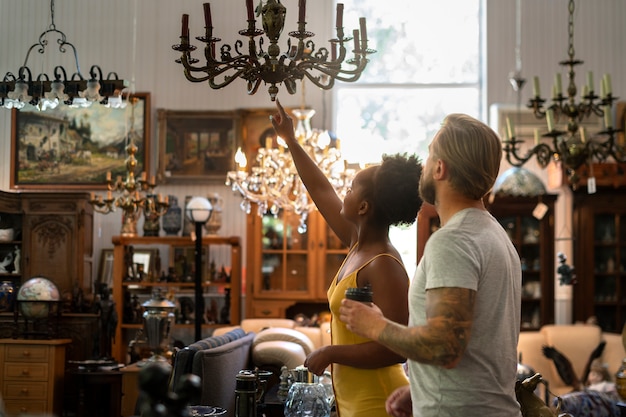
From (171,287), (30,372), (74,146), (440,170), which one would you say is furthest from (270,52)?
(74,146)

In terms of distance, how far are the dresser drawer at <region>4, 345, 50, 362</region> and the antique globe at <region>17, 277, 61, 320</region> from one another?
1.02 feet

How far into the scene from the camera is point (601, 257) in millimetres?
9859

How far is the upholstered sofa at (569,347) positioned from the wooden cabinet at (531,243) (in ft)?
2.48

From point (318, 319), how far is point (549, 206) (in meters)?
2.82

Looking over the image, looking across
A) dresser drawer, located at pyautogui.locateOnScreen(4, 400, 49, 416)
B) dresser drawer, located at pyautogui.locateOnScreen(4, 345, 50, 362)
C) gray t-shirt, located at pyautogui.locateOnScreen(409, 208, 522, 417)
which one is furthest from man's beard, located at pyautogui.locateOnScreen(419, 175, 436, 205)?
dresser drawer, located at pyautogui.locateOnScreen(4, 345, 50, 362)

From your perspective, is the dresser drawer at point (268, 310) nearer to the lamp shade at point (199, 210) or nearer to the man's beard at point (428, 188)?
the lamp shade at point (199, 210)

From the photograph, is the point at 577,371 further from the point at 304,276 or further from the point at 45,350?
the point at 45,350

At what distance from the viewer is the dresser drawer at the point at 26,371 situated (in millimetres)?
8602

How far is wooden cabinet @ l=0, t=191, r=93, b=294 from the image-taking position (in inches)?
378

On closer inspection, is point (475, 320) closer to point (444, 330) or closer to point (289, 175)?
point (444, 330)

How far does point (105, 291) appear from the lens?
28.9 ft

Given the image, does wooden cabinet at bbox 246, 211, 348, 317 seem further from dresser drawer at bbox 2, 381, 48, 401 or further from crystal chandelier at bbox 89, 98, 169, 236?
dresser drawer at bbox 2, 381, 48, 401

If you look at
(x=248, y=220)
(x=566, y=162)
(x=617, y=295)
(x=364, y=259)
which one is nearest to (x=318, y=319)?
(x=248, y=220)

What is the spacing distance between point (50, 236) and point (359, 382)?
25.6 ft
